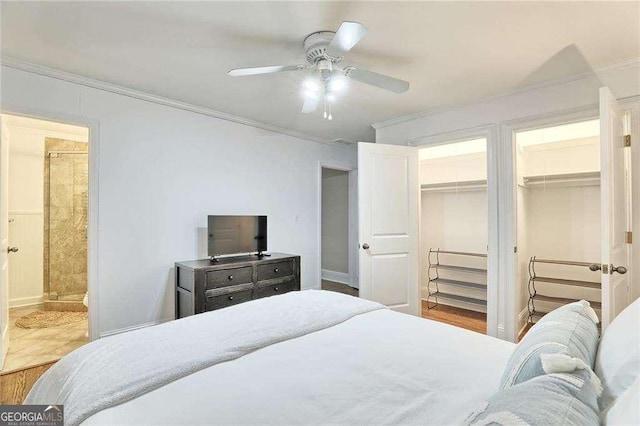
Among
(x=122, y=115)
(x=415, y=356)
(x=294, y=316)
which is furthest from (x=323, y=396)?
(x=122, y=115)

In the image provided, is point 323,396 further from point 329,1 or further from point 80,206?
point 80,206

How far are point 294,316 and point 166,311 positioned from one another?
89.0 inches

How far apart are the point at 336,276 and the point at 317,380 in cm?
510

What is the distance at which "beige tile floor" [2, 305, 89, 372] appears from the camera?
2.71 metres

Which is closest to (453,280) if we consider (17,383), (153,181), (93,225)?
(153,181)

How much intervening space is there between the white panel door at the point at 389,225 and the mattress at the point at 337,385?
6.71ft

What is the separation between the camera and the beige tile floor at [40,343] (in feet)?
8.90

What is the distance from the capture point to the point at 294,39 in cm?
219

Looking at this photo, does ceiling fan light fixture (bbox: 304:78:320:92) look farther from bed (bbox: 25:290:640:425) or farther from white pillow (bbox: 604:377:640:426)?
white pillow (bbox: 604:377:640:426)

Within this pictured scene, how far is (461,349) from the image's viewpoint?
140 cm

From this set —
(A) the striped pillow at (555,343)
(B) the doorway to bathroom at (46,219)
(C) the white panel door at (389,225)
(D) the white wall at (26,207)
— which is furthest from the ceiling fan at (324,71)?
(D) the white wall at (26,207)

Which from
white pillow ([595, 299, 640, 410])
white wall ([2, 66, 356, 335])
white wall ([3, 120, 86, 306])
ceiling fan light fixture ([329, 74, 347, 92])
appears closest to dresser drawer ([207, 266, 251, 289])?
white wall ([2, 66, 356, 335])

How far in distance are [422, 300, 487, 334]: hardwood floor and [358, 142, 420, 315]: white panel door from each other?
40cm

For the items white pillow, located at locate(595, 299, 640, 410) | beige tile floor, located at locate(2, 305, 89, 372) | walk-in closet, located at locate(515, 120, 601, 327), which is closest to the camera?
white pillow, located at locate(595, 299, 640, 410)
